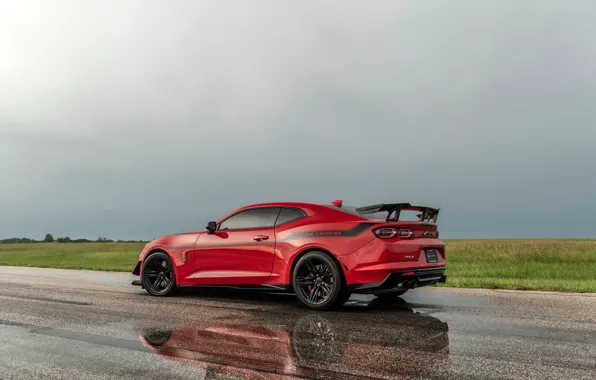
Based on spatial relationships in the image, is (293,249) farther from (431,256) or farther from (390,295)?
(390,295)

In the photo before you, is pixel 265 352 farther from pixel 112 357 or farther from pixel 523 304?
pixel 523 304

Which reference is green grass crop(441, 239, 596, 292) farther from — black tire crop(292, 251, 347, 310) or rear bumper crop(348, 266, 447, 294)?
black tire crop(292, 251, 347, 310)

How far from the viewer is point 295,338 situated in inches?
201

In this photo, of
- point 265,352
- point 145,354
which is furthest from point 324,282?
point 145,354

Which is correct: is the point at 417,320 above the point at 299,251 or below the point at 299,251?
below

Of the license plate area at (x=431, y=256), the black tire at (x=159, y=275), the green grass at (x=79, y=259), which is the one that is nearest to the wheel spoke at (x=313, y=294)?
the license plate area at (x=431, y=256)

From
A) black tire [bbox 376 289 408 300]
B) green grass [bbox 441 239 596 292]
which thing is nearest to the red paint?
black tire [bbox 376 289 408 300]

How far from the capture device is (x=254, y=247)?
747 centimetres

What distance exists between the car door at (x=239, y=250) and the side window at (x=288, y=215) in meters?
0.10

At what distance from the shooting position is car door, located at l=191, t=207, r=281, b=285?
7383 millimetres

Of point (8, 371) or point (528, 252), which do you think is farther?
point (528, 252)

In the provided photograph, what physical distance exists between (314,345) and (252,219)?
3.33 metres

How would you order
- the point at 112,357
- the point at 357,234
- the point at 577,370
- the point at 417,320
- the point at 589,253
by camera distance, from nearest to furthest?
the point at 577,370 < the point at 112,357 < the point at 417,320 < the point at 357,234 < the point at 589,253

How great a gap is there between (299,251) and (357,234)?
880mm
